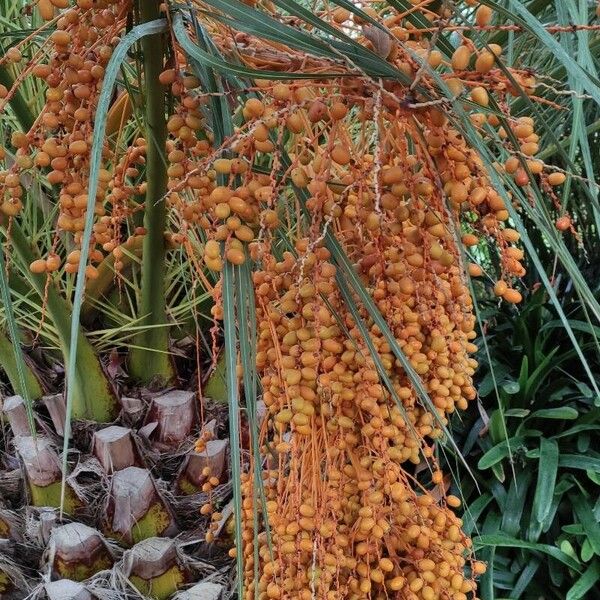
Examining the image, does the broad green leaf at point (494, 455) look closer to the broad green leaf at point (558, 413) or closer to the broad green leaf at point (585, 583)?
the broad green leaf at point (558, 413)

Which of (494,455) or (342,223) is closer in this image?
(342,223)

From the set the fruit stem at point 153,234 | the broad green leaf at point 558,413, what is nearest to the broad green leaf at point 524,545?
the broad green leaf at point 558,413

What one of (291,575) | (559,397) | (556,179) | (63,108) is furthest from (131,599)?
(559,397)

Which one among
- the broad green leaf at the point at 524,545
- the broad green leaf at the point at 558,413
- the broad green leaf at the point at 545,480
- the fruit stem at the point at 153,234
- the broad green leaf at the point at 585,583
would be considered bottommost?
the broad green leaf at the point at 585,583

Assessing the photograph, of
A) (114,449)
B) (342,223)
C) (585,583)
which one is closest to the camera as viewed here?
(342,223)

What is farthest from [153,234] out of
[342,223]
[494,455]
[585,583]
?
[585,583]

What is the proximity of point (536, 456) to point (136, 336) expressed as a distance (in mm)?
920

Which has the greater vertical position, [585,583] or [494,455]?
[494,455]

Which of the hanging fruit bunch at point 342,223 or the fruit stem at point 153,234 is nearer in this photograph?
the hanging fruit bunch at point 342,223

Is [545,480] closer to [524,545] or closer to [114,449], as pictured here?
[524,545]

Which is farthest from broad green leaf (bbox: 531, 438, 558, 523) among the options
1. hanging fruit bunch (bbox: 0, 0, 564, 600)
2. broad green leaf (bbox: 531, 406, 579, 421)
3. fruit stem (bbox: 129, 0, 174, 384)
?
fruit stem (bbox: 129, 0, 174, 384)

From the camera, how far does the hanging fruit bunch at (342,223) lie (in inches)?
20.4

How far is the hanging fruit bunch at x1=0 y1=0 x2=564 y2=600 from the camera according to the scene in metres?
0.52

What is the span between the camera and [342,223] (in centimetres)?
70
